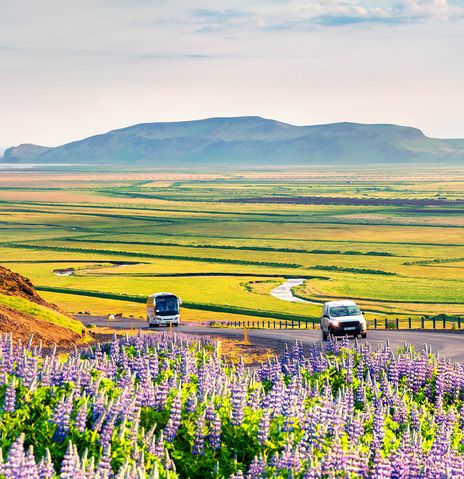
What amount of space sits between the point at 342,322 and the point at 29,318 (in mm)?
14341

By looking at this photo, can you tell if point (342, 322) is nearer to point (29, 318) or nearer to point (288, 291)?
point (29, 318)

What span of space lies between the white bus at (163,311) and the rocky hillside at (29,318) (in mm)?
7557

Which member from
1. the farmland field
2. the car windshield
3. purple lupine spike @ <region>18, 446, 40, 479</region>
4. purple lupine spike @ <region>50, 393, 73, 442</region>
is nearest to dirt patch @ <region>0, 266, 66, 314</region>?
the car windshield

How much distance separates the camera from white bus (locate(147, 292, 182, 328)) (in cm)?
6322

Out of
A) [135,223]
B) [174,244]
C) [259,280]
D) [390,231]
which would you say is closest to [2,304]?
[259,280]

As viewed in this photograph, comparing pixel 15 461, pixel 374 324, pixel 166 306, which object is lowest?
pixel 374 324

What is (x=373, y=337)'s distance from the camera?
53438 mm

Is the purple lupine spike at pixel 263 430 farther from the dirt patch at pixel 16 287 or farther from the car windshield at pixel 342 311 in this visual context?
the dirt patch at pixel 16 287

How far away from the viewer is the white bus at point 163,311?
63219mm

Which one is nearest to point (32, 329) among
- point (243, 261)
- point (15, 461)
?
Result: point (15, 461)

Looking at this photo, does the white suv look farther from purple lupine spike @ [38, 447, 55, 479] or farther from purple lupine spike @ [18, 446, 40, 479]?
purple lupine spike @ [18, 446, 40, 479]

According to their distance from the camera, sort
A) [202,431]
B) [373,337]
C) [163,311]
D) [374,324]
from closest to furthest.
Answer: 1. [202,431]
2. [373,337]
3. [163,311]
4. [374,324]

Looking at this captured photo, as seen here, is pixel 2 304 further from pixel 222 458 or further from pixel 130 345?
pixel 222 458

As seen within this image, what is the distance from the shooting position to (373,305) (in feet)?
279
